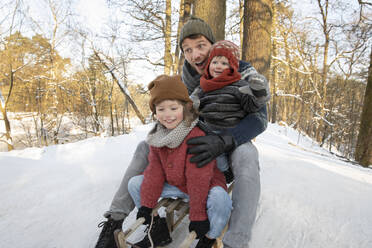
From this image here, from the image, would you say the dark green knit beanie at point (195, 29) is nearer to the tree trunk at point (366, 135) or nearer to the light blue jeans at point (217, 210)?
the light blue jeans at point (217, 210)

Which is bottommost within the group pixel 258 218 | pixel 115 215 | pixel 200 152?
pixel 258 218

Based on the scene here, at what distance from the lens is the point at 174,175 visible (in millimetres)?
1036

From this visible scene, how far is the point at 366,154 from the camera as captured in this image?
361 centimetres

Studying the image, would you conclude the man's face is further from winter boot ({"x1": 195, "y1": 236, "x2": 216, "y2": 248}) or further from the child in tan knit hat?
winter boot ({"x1": 195, "y1": 236, "x2": 216, "y2": 248})

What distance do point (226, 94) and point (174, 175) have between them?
0.62 m

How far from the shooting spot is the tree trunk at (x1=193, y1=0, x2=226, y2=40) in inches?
120

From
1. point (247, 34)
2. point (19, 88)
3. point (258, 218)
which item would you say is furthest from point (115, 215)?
point (19, 88)

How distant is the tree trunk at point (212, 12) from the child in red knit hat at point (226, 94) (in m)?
2.11

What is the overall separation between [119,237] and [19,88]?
11.3 m

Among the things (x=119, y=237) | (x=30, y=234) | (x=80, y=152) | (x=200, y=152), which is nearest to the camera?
(x=119, y=237)

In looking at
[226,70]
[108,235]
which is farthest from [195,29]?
[108,235]

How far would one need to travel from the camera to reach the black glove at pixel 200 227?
2.86 ft

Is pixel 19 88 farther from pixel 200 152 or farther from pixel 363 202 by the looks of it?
pixel 363 202

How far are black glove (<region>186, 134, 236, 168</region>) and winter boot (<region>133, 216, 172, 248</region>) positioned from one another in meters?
0.44
